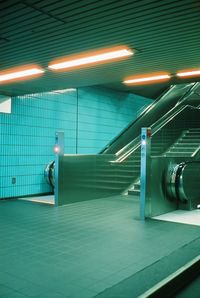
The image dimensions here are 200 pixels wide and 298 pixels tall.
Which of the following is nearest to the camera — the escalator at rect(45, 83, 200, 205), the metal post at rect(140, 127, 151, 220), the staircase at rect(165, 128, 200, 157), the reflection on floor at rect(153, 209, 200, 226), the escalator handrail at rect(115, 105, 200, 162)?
the reflection on floor at rect(153, 209, 200, 226)

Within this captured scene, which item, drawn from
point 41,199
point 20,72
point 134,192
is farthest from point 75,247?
point 134,192

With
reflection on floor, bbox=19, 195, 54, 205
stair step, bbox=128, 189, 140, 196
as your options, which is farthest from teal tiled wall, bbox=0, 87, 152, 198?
stair step, bbox=128, 189, 140, 196

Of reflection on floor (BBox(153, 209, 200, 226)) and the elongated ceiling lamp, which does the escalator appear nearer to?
the elongated ceiling lamp

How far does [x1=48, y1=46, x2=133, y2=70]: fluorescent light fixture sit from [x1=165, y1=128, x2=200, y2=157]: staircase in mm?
5554

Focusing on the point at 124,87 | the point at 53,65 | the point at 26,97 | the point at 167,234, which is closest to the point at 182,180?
the point at 167,234

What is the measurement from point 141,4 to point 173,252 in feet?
9.84

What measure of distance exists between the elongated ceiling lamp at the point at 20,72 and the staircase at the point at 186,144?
5.69 m

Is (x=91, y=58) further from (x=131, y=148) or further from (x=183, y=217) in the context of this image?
(x=131, y=148)

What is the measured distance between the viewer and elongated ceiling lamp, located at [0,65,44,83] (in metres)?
6.09

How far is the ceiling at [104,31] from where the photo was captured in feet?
11.3

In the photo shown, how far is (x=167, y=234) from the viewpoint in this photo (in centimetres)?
517

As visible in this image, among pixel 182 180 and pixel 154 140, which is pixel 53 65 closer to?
pixel 182 180

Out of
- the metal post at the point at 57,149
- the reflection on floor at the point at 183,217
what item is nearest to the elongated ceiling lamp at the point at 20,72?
the metal post at the point at 57,149

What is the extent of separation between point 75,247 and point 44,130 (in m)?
5.66
